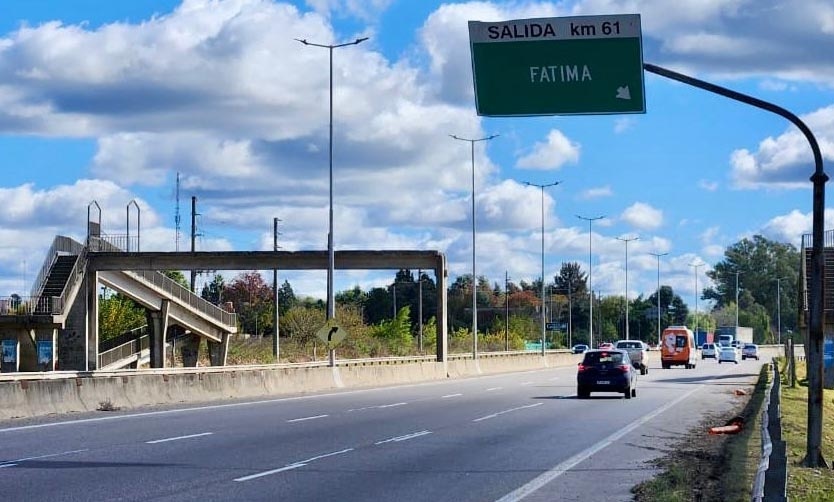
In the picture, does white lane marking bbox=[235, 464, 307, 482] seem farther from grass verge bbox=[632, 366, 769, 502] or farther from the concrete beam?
the concrete beam

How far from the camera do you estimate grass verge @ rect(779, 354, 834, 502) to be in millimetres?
14508

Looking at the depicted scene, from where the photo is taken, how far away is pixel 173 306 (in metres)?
74.9

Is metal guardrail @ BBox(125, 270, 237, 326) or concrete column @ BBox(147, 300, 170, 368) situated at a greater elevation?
metal guardrail @ BBox(125, 270, 237, 326)

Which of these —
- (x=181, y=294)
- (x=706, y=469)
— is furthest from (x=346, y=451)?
(x=181, y=294)

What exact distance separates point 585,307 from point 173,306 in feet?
396

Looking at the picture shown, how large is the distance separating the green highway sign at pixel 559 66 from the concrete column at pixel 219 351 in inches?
2490

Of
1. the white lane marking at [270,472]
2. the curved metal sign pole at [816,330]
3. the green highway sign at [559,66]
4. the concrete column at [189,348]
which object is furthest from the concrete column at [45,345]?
the curved metal sign pole at [816,330]

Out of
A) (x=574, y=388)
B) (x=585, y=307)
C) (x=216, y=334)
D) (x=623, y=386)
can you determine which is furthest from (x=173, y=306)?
(x=585, y=307)

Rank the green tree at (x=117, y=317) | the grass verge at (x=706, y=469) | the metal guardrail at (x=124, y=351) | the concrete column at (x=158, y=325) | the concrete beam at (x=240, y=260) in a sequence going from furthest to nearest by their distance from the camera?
the green tree at (x=117, y=317) → the concrete column at (x=158, y=325) → the metal guardrail at (x=124, y=351) → the concrete beam at (x=240, y=260) → the grass verge at (x=706, y=469)

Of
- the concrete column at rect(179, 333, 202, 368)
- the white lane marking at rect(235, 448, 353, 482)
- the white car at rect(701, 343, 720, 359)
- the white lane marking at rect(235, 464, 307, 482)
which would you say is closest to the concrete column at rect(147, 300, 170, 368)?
the concrete column at rect(179, 333, 202, 368)

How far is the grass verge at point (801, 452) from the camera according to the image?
47.6ft

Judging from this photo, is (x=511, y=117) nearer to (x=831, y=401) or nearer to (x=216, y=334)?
(x=831, y=401)

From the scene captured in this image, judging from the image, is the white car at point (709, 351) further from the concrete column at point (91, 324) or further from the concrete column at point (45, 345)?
the concrete column at point (45, 345)

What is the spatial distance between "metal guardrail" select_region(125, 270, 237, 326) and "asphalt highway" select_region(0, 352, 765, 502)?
39007 mm
